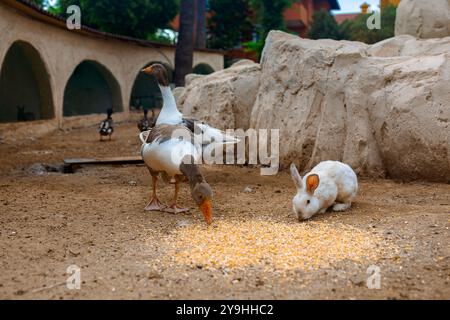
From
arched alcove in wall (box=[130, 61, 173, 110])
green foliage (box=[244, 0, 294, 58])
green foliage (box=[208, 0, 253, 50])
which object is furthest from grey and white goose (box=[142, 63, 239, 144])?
green foliage (box=[208, 0, 253, 50])

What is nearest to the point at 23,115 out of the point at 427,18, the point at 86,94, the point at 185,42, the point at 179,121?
the point at 86,94

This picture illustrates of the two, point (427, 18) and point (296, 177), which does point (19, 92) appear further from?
point (296, 177)

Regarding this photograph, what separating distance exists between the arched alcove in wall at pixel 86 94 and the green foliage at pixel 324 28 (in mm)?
10745

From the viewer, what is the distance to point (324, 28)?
23969 mm

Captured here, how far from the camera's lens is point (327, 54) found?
735cm

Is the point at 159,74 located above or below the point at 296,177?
above

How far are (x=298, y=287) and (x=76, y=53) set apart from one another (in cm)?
1455

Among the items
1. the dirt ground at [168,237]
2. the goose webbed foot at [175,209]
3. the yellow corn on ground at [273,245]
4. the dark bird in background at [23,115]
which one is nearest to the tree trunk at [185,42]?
the dark bird in background at [23,115]

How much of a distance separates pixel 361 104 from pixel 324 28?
18.3 meters

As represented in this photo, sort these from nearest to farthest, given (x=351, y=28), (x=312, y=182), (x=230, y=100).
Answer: (x=312, y=182)
(x=230, y=100)
(x=351, y=28)

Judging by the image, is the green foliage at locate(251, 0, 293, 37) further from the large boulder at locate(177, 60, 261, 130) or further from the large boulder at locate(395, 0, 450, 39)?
the large boulder at locate(177, 60, 261, 130)

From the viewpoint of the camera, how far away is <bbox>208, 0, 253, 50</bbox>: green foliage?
26172 mm

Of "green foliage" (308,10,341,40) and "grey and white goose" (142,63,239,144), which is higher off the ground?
"green foliage" (308,10,341,40)

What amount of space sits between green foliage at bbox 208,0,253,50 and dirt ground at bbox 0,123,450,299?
20349 mm
